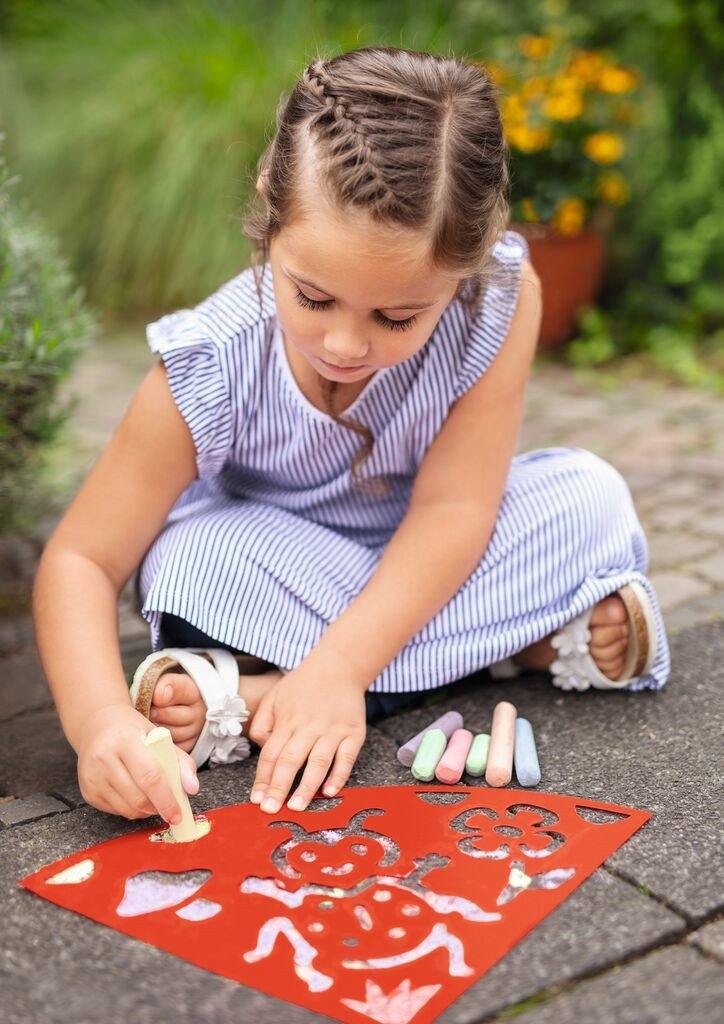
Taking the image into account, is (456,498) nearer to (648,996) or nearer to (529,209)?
(648,996)

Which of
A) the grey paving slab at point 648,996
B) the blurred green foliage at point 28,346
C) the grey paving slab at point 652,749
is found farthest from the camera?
the blurred green foliage at point 28,346

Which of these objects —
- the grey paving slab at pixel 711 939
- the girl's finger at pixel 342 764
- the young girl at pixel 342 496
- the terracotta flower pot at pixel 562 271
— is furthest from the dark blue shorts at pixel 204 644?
the terracotta flower pot at pixel 562 271

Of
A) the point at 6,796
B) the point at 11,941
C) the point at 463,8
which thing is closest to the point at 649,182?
the point at 463,8

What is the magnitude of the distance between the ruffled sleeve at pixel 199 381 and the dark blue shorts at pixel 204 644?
247 millimetres

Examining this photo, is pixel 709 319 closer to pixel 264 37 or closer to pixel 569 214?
pixel 569 214

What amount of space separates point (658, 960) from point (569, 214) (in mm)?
3845

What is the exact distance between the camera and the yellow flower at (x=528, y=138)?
458 cm

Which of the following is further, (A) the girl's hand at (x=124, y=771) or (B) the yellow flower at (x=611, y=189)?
(B) the yellow flower at (x=611, y=189)

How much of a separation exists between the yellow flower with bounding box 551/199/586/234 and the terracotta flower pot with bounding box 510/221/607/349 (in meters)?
0.03

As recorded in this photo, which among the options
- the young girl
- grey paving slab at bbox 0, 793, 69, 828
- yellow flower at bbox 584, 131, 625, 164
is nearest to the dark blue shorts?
the young girl

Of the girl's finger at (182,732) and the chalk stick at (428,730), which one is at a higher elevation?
the girl's finger at (182,732)

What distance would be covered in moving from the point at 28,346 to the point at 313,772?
0.99 meters

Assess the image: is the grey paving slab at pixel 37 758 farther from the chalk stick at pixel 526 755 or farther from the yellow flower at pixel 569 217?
the yellow flower at pixel 569 217

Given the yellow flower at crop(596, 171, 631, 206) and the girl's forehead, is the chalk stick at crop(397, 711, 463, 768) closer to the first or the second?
the girl's forehead
